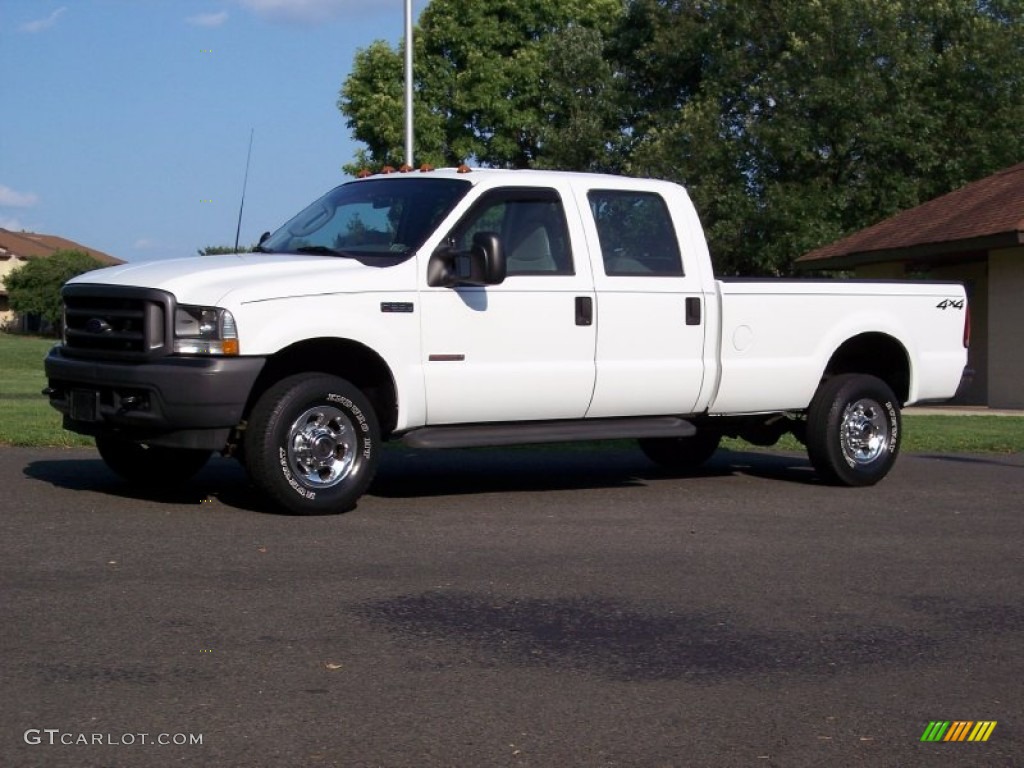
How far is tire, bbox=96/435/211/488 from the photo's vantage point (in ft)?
32.2

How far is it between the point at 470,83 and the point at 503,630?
43502mm

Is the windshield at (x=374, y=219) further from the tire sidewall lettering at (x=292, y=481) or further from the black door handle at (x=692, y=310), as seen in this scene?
the black door handle at (x=692, y=310)

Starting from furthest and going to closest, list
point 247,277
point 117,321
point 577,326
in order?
point 577,326 → point 117,321 → point 247,277

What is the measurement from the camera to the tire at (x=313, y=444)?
8719 mm

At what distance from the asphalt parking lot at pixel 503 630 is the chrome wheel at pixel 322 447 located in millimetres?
306

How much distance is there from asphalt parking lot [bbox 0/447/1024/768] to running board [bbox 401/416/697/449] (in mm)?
443

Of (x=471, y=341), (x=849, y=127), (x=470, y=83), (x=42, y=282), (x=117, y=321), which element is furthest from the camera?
(x=42, y=282)

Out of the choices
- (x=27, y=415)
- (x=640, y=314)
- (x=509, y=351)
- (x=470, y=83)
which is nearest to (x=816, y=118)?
(x=470, y=83)

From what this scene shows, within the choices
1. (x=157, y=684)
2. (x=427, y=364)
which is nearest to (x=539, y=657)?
(x=157, y=684)

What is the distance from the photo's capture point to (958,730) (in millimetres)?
4859

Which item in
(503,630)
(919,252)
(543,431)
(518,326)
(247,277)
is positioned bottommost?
(503,630)

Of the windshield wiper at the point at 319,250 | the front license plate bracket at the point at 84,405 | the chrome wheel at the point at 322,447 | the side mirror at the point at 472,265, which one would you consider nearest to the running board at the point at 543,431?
the chrome wheel at the point at 322,447

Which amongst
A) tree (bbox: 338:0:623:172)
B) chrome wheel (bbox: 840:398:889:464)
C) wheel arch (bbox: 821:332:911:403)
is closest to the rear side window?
wheel arch (bbox: 821:332:911:403)

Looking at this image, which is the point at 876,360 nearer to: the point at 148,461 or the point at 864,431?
the point at 864,431
